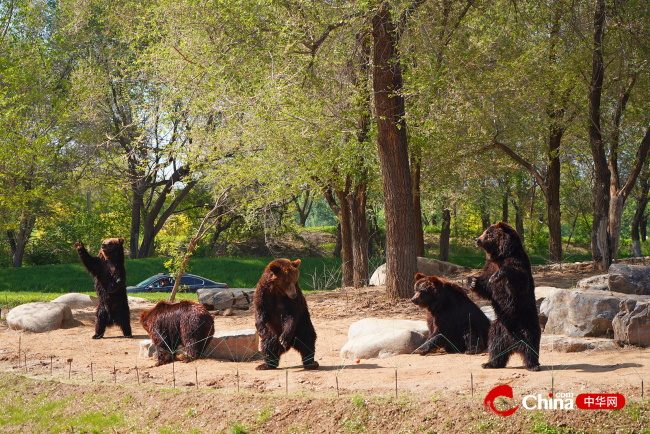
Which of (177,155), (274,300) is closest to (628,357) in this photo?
(274,300)

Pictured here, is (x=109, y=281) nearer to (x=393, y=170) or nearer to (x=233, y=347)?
(x=233, y=347)

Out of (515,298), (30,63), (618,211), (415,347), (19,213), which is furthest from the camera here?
(19,213)

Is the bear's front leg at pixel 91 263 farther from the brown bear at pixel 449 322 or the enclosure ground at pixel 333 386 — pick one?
the brown bear at pixel 449 322

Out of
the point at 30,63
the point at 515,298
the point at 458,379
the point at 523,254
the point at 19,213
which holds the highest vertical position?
the point at 30,63

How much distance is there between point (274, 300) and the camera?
609 cm

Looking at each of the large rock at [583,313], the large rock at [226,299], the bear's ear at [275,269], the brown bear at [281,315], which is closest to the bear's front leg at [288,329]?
the brown bear at [281,315]

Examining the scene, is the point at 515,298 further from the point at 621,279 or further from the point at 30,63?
the point at 30,63

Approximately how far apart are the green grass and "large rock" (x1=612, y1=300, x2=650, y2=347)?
1891cm

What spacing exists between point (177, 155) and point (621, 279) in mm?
9830

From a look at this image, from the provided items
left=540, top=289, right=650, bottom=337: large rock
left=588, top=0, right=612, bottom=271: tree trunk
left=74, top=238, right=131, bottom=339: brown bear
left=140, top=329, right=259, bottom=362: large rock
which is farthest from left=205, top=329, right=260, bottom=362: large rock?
left=588, top=0, right=612, bottom=271: tree trunk

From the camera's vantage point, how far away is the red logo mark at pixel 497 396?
4.28m

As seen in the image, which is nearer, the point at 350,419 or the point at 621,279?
the point at 350,419
